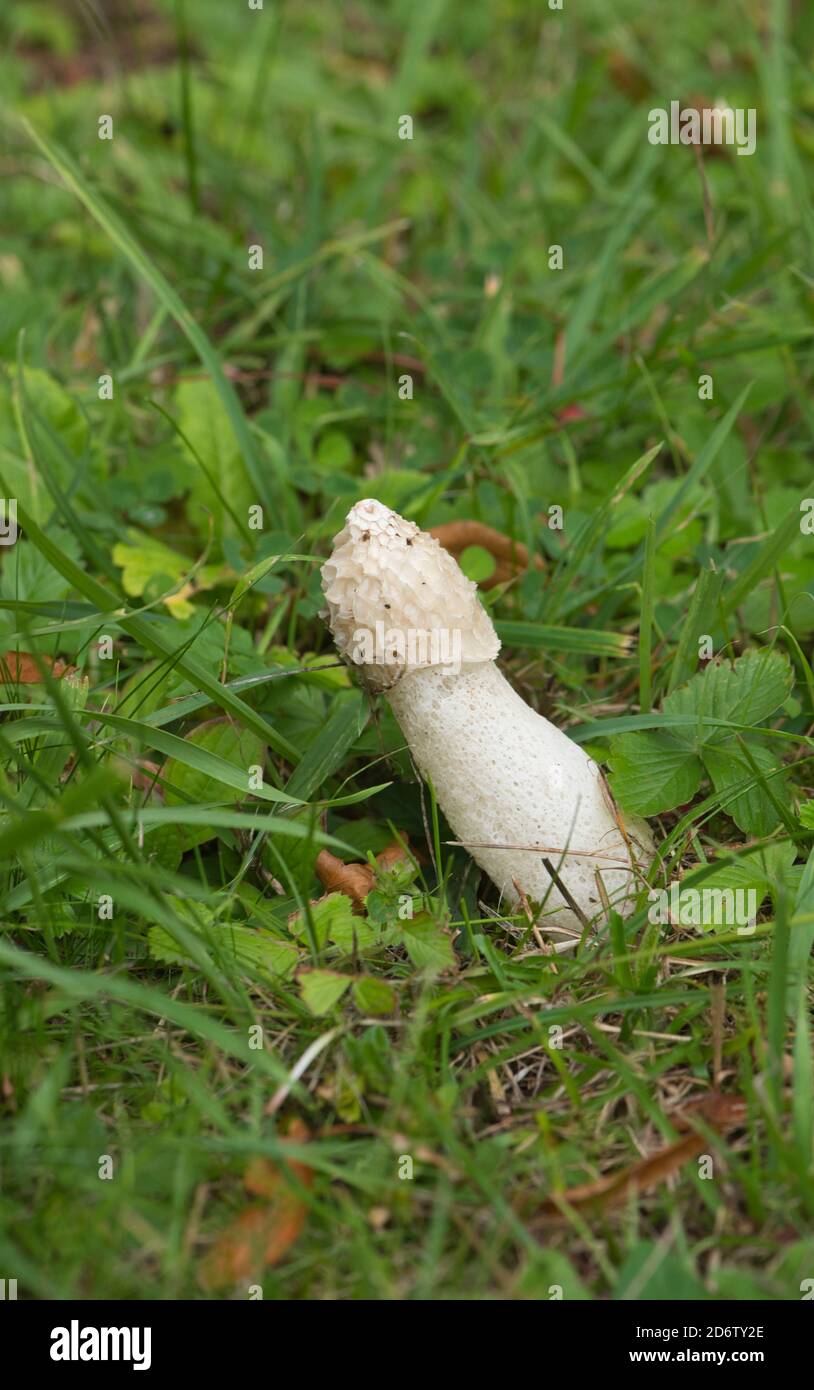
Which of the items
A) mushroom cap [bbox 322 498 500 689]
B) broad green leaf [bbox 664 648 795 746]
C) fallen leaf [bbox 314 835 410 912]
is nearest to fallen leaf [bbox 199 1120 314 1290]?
fallen leaf [bbox 314 835 410 912]

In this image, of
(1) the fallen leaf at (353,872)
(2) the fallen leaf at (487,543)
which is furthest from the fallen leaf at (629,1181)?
(2) the fallen leaf at (487,543)

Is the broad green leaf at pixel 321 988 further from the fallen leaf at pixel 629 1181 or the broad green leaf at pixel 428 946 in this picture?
the fallen leaf at pixel 629 1181

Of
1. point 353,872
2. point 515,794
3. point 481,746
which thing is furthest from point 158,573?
point 515,794

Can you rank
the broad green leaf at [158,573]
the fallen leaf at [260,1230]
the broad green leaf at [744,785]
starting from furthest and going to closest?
the broad green leaf at [158,573], the broad green leaf at [744,785], the fallen leaf at [260,1230]

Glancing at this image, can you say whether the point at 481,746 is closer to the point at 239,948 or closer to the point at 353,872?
the point at 353,872

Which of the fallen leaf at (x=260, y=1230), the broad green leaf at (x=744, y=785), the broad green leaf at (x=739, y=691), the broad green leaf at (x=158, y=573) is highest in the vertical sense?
the broad green leaf at (x=158, y=573)

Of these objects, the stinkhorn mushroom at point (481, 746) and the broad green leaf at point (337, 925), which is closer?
the stinkhorn mushroom at point (481, 746)

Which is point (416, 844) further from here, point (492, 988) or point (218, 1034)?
point (218, 1034)

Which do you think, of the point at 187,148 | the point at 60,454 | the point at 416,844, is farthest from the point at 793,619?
the point at 187,148
